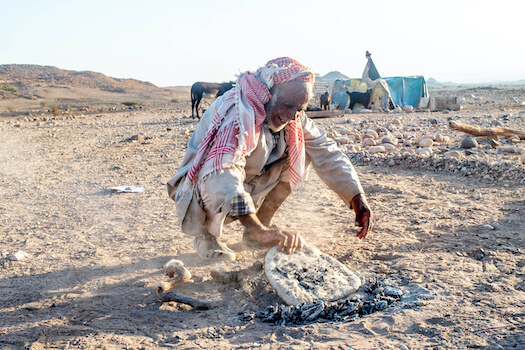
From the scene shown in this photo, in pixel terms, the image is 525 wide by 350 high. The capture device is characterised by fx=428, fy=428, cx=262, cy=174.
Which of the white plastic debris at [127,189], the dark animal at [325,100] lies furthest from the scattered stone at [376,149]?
the dark animal at [325,100]

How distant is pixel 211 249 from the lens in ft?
8.91

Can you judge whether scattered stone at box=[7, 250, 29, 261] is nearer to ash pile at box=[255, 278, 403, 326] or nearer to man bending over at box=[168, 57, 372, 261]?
man bending over at box=[168, 57, 372, 261]

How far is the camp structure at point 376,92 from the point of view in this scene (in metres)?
15.7

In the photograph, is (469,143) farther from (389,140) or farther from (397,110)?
(397,110)

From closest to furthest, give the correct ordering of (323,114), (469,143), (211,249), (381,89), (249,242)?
1. (211,249)
2. (249,242)
3. (469,143)
4. (323,114)
5. (381,89)

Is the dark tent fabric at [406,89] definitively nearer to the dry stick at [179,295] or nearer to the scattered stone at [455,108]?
the scattered stone at [455,108]

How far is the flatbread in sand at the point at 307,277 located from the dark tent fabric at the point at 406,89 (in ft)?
49.2

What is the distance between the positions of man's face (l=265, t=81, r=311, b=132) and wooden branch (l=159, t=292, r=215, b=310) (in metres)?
1.12

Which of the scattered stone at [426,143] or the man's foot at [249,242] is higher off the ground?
the scattered stone at [426,143]

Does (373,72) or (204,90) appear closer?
(204,90)

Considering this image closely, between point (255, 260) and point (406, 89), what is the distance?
1522 centimetres

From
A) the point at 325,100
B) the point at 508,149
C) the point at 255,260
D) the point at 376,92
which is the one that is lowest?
the point at 255,260

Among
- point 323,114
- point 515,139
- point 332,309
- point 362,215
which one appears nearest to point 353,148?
point 515,139

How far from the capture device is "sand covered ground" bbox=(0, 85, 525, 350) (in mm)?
1913
